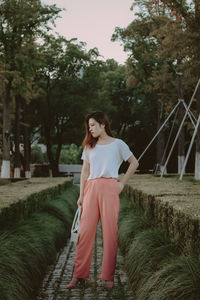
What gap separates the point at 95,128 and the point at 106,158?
15.6 inches

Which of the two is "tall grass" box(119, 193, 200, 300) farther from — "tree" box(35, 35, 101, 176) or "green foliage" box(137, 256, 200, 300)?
"tree" box(35, 35, 101, 176)

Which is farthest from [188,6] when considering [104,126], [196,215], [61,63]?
[61,63]

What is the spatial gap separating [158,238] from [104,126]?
145 cm

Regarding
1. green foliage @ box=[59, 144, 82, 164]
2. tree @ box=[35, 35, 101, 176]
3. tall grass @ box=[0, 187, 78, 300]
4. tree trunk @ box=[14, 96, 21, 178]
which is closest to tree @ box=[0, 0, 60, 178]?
tree trunk @ box=[14, 96, 21, 178]

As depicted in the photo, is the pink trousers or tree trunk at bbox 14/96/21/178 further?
tree trunk at bbox 14/96/21/178

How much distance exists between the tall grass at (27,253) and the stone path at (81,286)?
0.48 ft

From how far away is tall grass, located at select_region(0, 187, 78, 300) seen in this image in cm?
414

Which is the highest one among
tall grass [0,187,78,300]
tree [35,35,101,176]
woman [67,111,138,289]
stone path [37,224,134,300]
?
tree [35,35,101,176]

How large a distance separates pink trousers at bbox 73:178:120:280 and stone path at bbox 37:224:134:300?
192 mm

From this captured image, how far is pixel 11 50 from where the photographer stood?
22.6m

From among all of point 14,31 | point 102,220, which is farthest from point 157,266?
point 14,31

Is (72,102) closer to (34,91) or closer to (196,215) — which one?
(34,91)

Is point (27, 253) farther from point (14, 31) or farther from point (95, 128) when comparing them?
point (14, 31)

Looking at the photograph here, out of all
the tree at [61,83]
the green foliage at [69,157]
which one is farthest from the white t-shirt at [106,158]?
the green foliage at [69,157]
